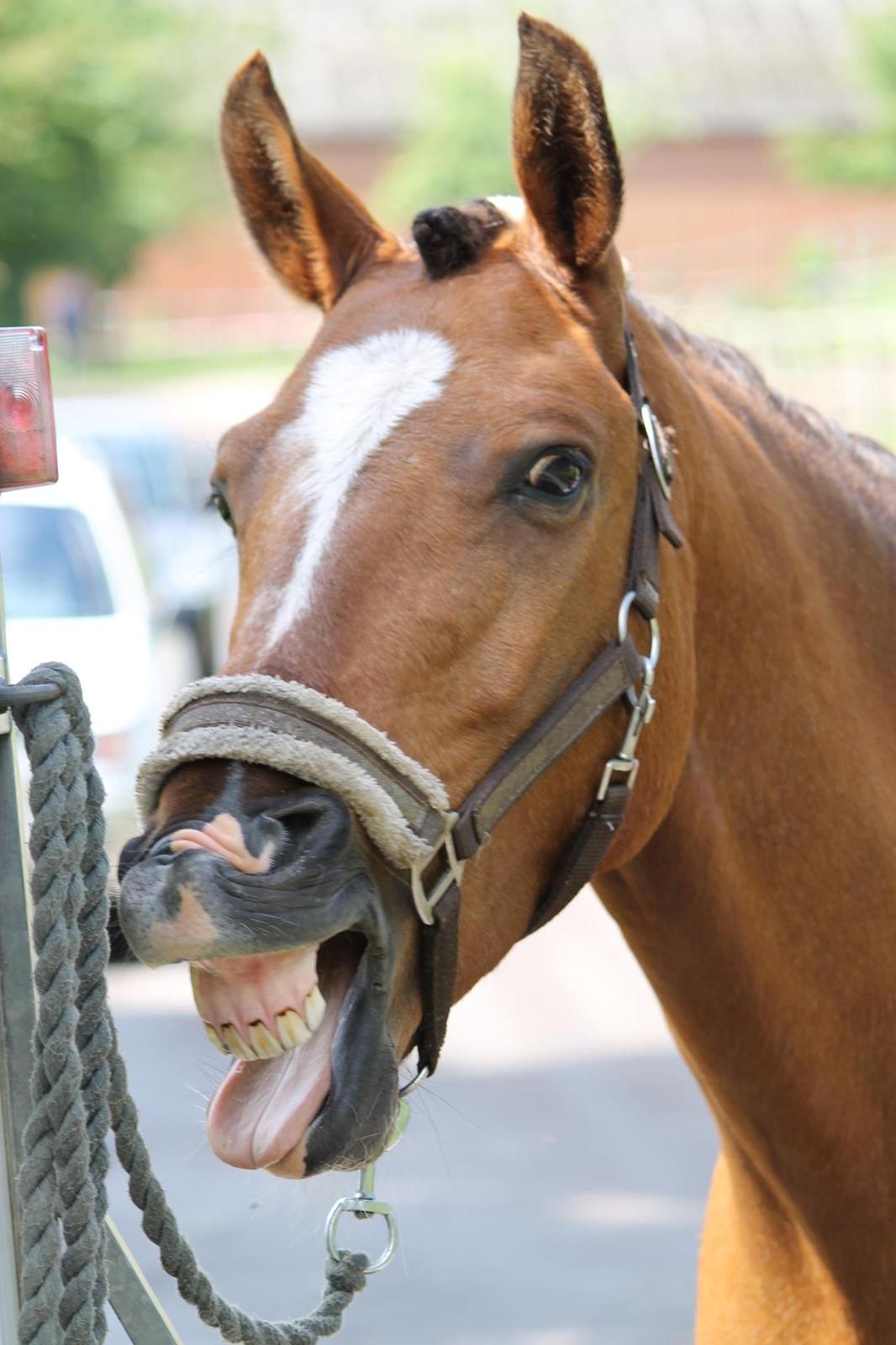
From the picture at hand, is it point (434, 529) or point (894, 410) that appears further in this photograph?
point (894, 410)

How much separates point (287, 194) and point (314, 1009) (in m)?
Result: 1.36

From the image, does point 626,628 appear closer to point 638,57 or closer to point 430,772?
point 430,772

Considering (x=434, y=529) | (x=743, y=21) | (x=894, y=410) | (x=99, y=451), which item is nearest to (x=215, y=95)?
(x=894, y=410)

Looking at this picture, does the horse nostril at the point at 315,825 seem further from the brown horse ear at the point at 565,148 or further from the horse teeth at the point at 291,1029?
the brown horse ear at the point at 565,148

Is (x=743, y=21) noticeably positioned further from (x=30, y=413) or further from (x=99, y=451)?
(x=30, y=413)

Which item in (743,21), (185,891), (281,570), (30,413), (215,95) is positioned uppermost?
(743,21)

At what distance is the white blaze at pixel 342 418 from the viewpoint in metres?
1.88

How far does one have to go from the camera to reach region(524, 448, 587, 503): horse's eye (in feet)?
6.43

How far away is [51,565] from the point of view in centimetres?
820

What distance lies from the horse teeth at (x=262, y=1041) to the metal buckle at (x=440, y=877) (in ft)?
0.78

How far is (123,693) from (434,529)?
5.90 m

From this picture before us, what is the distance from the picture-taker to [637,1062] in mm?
6578

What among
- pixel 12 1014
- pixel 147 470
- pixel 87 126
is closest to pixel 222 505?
pixel 12 1014

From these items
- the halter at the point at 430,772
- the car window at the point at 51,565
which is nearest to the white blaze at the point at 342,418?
the halter at the point at 430,772
